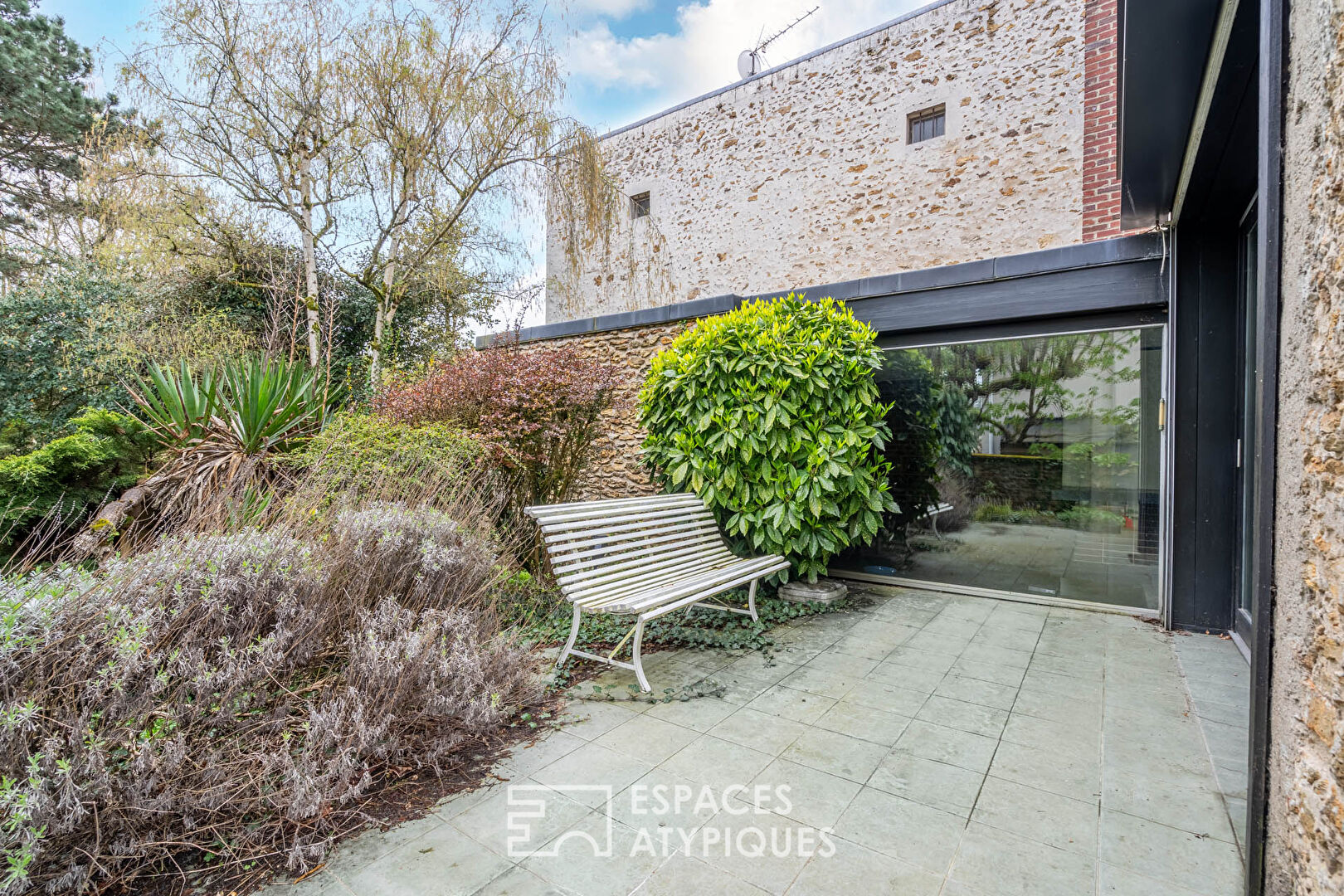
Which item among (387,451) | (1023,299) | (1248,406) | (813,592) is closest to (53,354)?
Result: (387,451)

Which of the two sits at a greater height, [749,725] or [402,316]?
[402,316]

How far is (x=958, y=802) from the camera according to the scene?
6.43 feet

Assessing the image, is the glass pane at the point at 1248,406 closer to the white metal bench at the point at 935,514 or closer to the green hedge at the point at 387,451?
the white metal bench at the point at 935,514

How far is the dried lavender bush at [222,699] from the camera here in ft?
4.88

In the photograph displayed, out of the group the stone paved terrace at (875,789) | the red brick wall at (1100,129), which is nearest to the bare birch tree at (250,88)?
the stone paved terrace at (875,789)

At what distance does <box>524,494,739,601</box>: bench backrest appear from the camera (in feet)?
9.88

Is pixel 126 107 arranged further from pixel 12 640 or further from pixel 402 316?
pixel 12 640

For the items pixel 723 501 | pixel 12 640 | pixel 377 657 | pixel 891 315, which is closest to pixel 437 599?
pixel 377 657

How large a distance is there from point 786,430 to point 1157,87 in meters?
2.54

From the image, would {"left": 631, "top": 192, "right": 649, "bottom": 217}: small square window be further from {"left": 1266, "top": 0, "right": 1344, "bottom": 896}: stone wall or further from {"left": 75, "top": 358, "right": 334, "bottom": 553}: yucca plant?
{"left": 1266, "top": 0, "right": 1344, "bottom": 896}: stone wall

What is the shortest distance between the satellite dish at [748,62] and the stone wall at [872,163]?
4.78 ft

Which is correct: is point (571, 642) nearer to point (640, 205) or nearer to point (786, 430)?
point (786, 430)

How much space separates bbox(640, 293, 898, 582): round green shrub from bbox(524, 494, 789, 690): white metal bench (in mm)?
333

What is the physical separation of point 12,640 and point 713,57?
43.7 feet
